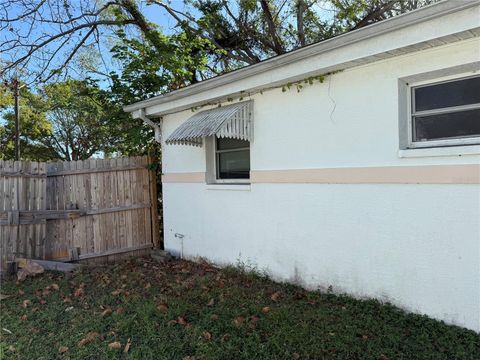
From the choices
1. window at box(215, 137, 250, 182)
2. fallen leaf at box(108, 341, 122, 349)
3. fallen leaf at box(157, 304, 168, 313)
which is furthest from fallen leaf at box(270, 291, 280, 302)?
window at box(215, 137, 250, 182)

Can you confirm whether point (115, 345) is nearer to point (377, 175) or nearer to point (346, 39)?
point (377, 175)

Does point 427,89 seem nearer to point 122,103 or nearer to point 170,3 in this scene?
point 122,103

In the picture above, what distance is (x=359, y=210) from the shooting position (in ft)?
13.8

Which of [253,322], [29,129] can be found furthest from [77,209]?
[29,129]

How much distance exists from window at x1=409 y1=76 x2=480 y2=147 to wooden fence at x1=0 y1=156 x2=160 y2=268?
5412mm

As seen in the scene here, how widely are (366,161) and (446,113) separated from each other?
924mm

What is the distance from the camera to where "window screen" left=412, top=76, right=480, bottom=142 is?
344 cm

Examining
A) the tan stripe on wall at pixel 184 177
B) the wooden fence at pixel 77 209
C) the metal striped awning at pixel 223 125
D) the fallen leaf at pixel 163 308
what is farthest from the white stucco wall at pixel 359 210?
the wooden fence at pixel 77 209

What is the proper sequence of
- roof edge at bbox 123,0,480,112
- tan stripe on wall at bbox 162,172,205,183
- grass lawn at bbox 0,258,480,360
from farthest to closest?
1. tan stripe on wall at bbox 162,172,205,183
2. grass lawn at bbox 0,258,480,360
3. roof edge at bbox 123,0,480,112

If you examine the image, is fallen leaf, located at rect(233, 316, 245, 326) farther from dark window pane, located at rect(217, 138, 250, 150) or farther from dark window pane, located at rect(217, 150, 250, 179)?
dark window pane, located at rect(217, 138, 250, 150)

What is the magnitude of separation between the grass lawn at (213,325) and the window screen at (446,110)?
1.90 m

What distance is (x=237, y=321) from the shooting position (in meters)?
3.79

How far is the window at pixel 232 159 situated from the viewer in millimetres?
5977

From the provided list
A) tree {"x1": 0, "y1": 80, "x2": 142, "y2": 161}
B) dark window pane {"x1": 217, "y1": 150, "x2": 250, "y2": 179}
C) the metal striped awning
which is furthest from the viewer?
tree {"x1": 0, "y1": 80, "x2": 142, "y2": 161}
